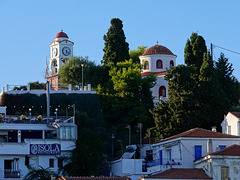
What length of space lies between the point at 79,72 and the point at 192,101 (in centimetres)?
2202

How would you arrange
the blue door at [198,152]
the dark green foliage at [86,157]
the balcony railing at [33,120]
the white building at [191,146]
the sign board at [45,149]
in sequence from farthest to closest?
the balcony railing at [33,120] < the sign board at [45,149] < the dark green foliage at [86,157] < the blue door at [198,152] < the white building at [191,146]

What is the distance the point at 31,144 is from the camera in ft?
218

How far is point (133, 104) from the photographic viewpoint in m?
82.9

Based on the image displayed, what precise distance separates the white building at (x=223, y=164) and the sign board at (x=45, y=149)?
46.9ft

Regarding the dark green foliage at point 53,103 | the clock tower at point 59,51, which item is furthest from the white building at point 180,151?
the clock tower at point 59,51

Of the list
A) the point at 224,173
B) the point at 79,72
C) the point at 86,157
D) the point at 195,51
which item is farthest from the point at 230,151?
the point at 79,72

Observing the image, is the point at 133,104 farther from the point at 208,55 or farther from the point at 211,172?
the point at 211,172

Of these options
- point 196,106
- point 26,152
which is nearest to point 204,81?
point 196,106

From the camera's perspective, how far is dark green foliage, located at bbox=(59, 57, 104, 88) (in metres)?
92.2

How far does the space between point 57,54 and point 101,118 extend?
25.8m

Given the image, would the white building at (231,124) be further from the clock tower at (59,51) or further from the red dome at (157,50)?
the clock tower at (59,51)

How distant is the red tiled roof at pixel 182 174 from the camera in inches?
2184

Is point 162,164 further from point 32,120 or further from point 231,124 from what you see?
point 32,120

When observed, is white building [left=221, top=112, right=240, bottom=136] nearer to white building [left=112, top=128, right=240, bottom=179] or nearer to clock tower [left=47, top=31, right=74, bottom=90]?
white building [left=112, top=128, right=240, bottom=179]
